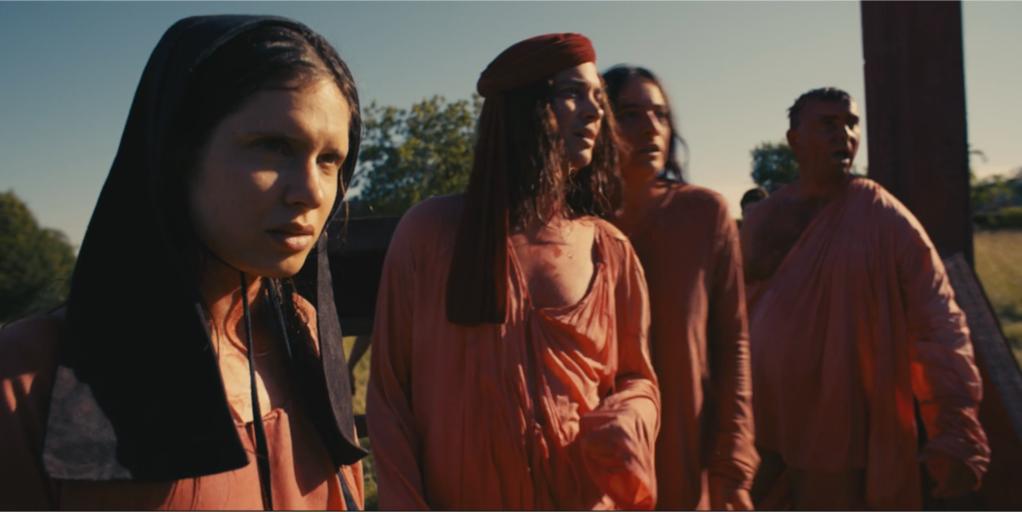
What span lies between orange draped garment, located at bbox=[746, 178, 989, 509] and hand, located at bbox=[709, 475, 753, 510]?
4.86ft

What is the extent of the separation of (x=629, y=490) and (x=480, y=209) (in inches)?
34.3

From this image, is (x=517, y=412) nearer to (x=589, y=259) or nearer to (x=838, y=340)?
(x=589, y=259)

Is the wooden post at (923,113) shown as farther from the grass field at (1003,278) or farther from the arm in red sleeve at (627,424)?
the grass field at (1003,278)

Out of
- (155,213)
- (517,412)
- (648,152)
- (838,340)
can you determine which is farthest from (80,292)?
(838,340)

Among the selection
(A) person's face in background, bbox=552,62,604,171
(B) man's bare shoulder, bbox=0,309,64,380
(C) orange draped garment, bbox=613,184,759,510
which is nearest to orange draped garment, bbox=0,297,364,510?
(B) man's bare shoulder, bbox=0,309,64,380

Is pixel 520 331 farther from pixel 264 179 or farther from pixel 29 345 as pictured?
pixel 29 345

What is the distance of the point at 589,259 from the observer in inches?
113

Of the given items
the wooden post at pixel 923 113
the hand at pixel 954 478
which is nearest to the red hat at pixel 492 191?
the hand at pixel 954 478

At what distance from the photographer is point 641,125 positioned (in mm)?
3508

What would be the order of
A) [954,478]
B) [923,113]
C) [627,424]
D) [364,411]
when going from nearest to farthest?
[627,424] < [954,478] < [923,113] < [364,411]

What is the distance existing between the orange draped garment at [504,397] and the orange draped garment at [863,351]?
2.19 m

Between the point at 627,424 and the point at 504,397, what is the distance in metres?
Answer: 0.33

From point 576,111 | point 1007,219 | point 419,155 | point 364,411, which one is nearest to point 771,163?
point 1007,219

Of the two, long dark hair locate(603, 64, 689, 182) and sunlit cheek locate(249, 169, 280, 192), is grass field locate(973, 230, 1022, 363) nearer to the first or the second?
long dark hair locate(603, 64, 689, 182)
